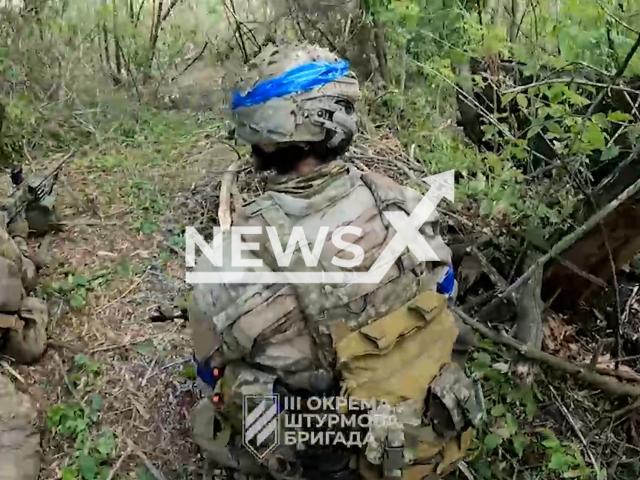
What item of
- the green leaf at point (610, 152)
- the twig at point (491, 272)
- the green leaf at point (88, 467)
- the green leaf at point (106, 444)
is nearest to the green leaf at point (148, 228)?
the green leaf at point (106, 444)

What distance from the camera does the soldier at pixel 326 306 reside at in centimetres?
204

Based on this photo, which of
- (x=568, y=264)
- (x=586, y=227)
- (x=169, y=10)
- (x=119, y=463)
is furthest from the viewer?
(x=169, y=10)

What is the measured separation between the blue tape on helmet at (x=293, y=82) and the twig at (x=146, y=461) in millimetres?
1523

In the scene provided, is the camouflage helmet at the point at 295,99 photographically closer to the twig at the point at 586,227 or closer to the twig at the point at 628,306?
the twig at the point at 586,227

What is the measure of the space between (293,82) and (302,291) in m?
0.57

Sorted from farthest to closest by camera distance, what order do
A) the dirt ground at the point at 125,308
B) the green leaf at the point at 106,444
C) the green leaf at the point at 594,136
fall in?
the dirt ground at the point at 125,308, the green leaf at the point at 106,444, the green leaf at the point at 594,136

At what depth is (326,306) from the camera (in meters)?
2.08

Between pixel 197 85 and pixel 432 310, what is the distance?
458cm

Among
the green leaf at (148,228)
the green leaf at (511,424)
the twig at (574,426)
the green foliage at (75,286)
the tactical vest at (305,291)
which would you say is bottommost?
the twig at (574,426)

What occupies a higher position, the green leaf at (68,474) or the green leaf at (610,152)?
the green leaf at (610,152)

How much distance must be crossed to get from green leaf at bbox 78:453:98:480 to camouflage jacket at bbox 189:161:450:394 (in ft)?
3.42

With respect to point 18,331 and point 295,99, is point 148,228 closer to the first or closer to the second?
point 18,331

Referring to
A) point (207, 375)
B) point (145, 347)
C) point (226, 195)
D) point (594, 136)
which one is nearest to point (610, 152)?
point (594, 136)

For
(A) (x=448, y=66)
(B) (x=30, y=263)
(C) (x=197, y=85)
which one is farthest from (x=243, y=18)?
(B) (x=30, y=263)
